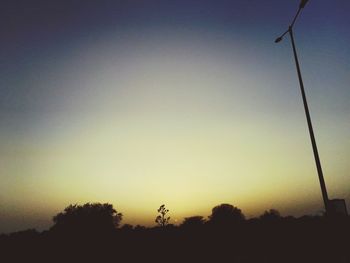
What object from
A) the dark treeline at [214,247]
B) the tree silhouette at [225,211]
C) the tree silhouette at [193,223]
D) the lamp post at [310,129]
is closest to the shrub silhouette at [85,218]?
the tree silhouette at [193,223]

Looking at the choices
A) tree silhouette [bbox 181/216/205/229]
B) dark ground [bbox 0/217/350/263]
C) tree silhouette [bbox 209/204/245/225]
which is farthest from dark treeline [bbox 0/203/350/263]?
tree silhouette [bbox 209/204/245/225]

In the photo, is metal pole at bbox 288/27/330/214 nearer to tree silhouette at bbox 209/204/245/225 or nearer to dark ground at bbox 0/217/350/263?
dark ground at bbox 0/217/350/263

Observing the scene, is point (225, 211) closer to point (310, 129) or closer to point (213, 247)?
point (213, 247)

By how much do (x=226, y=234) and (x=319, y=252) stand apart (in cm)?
881

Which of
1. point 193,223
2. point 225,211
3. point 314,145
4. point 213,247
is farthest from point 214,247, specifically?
point 225,211

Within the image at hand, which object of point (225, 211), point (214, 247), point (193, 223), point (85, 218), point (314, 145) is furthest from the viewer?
point (225, 211)

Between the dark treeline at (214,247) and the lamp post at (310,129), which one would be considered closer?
the lamp post at (310,129)

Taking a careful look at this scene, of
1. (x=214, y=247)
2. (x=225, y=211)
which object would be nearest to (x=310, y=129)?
(x=214, y=247)

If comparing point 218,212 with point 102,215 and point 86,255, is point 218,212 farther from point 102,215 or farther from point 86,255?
point 86,255

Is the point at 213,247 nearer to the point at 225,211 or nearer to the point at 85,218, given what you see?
the point at 85,218

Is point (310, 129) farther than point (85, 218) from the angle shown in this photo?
No

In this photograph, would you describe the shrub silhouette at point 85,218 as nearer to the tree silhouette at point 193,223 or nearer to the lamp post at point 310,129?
the tree silhouette at point 193,223

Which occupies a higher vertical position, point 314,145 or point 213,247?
point 314,145

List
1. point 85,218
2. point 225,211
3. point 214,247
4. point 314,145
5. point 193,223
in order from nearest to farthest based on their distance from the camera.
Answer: point 314,145, point 214,247, point 193,223, point 85,218, point 225,211
